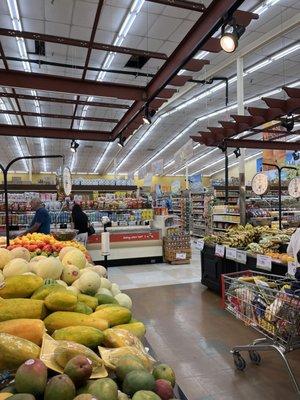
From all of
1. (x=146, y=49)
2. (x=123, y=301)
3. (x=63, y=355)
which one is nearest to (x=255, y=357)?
(x=123, y=301)

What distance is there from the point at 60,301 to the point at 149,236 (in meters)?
7.83

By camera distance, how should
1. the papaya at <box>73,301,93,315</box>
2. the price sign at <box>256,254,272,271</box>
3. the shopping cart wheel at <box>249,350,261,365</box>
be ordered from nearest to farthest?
the papaya at <box>73,301,93,315</box> < the shopping cart wheel at <box>249,350,261,365</box> < the price sign at <box>256,254,272,271</box>

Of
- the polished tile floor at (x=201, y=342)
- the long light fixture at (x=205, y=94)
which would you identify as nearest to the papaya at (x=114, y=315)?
the polished tile floor at (x=201, y=342)

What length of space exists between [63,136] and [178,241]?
13.3 ft

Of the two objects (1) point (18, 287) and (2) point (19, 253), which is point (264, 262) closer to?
(2) point (19, 253)

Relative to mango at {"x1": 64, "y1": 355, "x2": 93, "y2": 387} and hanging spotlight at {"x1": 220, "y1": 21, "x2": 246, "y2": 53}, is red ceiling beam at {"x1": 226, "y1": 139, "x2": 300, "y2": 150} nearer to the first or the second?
hanging spotlight at {"x1": 220, "y1": 21, "x2": 246, "y2": 53}

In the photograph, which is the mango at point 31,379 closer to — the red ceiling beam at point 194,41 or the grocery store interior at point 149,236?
the grocery store interior at point 149,236

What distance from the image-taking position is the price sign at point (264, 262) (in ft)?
14.8

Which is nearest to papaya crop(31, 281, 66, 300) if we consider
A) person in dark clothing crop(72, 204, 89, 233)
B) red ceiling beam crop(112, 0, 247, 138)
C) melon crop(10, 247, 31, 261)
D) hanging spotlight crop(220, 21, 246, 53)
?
melon crop(10, 247, 31, 261)

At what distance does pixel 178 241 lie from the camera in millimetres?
9133

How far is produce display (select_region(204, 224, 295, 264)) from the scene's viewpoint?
16.6 ft

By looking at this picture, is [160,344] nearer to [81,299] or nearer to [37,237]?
[37,237]

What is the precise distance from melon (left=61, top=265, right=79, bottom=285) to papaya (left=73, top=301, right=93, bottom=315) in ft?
1.27

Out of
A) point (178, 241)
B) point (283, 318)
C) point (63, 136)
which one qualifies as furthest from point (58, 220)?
point (283, 318)
